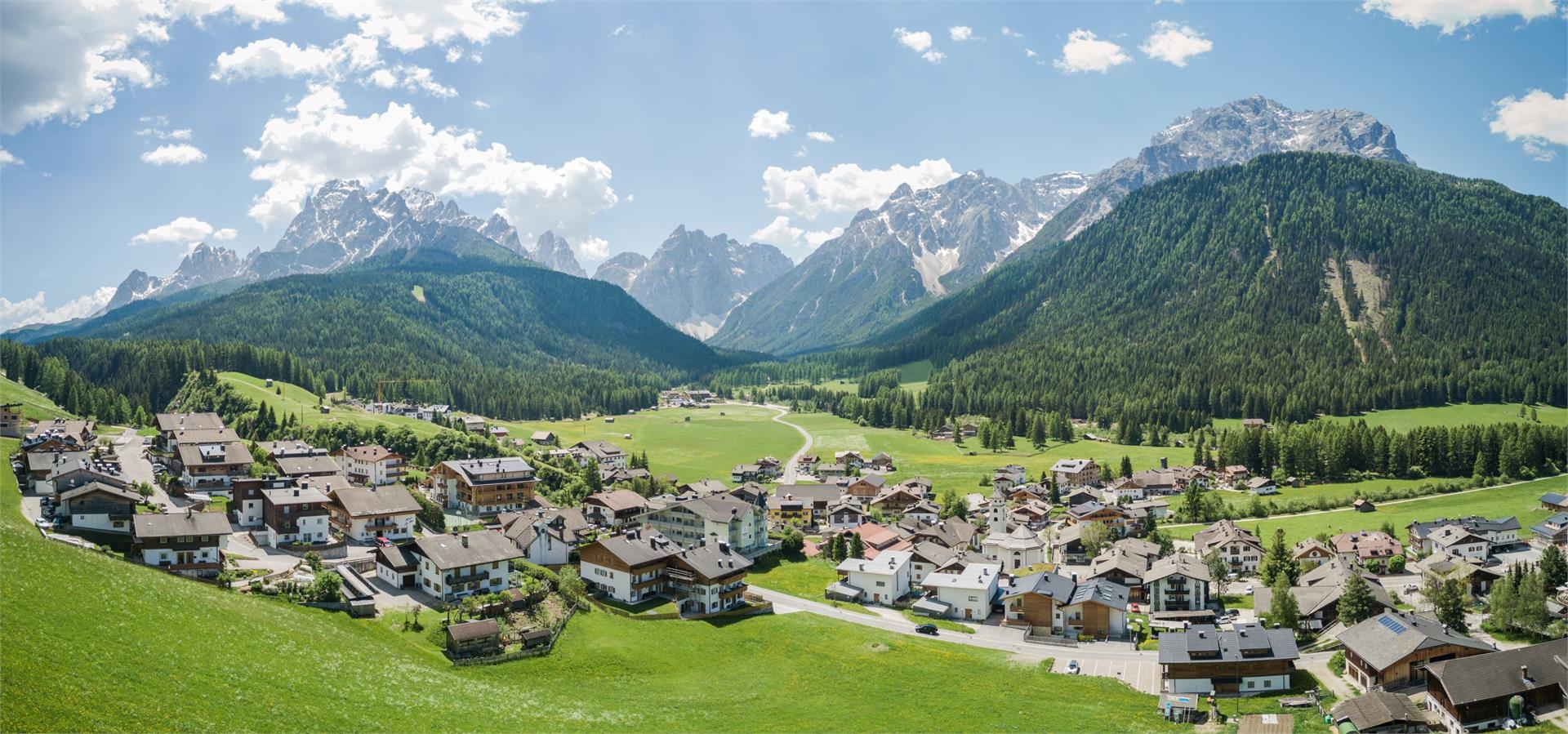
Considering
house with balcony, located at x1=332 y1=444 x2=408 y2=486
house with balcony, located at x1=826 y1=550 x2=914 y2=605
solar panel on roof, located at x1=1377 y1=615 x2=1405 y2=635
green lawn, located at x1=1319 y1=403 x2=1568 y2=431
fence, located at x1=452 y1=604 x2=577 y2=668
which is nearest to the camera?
fence, located at x1=452 y1=604 x2=577 y2=668

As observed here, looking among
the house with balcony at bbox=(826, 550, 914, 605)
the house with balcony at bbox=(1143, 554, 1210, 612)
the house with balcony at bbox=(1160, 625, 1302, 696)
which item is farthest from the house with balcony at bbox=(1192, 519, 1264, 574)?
the house with balcony at bbox=(1160, 625, 1302, 696)

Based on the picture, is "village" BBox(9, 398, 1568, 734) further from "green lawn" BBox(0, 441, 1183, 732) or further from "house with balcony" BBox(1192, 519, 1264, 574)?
"green lawn" BBox(0, 441, 1183, 732)

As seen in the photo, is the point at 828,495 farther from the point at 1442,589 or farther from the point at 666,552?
the point at 1442,589

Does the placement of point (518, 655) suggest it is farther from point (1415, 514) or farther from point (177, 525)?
point (1415, 514)

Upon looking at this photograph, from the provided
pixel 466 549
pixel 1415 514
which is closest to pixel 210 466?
pixel 466 549

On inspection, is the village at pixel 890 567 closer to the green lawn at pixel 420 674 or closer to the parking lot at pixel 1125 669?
the parking lot at pixel 1125 669

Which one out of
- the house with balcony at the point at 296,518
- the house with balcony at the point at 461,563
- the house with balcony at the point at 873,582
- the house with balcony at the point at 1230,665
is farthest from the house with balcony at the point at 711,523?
the house with balcony at the point at 1230,665

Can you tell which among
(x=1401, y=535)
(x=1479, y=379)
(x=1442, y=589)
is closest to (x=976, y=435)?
(x=1401, y=535)
